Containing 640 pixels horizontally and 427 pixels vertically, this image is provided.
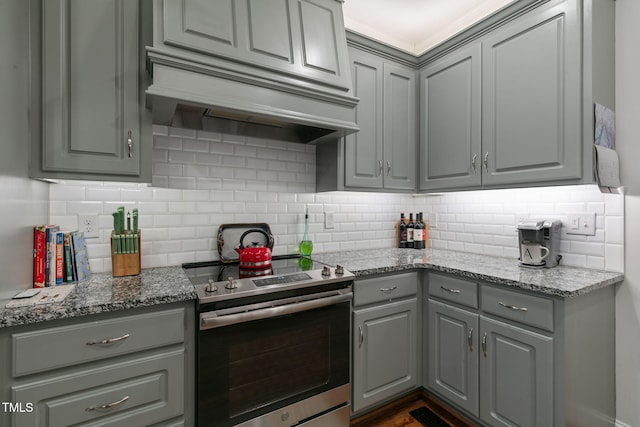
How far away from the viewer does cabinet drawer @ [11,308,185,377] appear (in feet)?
3.55

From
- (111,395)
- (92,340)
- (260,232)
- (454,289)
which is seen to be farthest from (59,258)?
(454,289)

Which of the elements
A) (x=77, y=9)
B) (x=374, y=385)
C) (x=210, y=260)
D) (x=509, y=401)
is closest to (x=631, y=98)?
(x=509, y=401)

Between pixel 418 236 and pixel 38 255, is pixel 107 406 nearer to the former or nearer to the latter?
pixel 38 255

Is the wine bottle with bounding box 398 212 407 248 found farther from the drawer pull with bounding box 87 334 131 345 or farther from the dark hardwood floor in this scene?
the drawer pull with bounding box 87 334 131 345

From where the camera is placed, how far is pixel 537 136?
1.79 m

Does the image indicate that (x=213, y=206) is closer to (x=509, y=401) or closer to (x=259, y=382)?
(x=259, y=382)

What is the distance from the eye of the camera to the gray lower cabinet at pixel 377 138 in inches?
87.4

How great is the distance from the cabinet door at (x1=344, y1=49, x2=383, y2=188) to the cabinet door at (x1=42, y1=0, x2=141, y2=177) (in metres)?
1.33

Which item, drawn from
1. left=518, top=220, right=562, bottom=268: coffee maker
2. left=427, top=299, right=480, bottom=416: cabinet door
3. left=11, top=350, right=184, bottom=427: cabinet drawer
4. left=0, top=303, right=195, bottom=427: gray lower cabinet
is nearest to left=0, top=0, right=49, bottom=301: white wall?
left=0, top=303, right=195, bottom=427: gray lower cabinet

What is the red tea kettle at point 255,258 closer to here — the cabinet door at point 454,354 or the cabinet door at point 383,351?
the cabinet door at point 383,351

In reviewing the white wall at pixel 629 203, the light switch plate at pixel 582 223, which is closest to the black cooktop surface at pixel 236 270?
the light switch plate at pixel 582 223

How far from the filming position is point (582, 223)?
73.2 inches

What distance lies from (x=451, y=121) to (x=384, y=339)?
1.61m

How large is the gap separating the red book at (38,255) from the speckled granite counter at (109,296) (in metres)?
0.14
